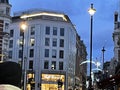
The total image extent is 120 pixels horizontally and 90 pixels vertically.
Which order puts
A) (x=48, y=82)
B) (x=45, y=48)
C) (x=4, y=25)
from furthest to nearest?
(x=45, y=48)
(x=48, y=82)
(x=4, y=25)

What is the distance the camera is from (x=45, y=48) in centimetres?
10794

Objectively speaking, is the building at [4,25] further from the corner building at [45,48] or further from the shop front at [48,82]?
the shop front at [48,82]

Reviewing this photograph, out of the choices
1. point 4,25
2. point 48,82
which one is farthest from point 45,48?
point 4,25

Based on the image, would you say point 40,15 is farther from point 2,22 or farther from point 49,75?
point 2,22

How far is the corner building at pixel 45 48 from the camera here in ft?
349

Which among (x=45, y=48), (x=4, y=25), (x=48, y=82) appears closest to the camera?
(x=4, y=25)

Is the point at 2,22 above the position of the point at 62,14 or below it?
below

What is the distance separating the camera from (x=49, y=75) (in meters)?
107

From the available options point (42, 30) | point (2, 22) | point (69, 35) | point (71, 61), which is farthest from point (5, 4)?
point (71, 61)

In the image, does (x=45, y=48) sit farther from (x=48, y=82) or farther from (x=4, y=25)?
(x=4, y=25)

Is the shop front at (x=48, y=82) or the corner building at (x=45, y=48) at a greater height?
the corner building at (x=45, y=48)

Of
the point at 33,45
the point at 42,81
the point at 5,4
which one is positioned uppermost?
the point at 5,4

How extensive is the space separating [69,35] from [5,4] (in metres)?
28.7

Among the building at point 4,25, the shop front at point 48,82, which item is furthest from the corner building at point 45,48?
the building at point 4,25
